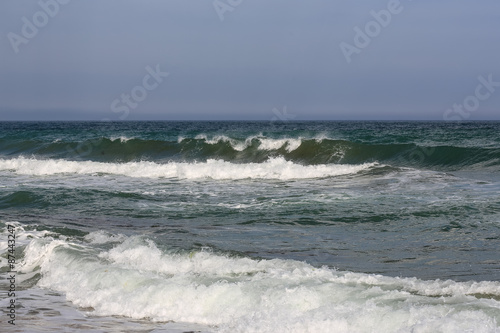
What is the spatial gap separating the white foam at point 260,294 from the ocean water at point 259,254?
0.06 ft

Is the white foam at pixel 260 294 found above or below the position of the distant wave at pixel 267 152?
below

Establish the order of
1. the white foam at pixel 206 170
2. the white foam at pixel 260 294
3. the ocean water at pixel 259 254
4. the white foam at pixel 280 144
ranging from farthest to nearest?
1. the white foam at pixel 280 144
2. the white foam at pixel 206 170
3. the ocean water at pixel 259 254
4. the white foam at pixel 260 294

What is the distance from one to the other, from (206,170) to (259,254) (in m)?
12.7

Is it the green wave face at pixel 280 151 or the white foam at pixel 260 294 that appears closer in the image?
the white foam at pixel 260 294

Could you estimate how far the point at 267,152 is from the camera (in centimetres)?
2694

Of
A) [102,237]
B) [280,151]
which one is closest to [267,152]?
[280,151]

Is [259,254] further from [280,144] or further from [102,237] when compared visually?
[280,144]

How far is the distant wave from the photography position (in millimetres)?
22734

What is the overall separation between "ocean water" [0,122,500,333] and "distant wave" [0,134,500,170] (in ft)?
12.0

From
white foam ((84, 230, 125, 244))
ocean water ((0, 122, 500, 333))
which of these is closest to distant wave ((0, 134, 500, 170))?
ocean water ((0, 122, 500, 333))

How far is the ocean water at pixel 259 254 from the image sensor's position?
5691mm

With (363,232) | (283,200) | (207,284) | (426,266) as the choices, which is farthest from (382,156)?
(207,284)

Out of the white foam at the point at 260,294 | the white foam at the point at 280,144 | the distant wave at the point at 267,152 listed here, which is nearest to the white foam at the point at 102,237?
the white foam at the point at 260,294

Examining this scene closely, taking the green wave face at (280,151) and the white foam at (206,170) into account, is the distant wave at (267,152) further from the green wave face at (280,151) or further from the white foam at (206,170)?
the white foam at (206,170)
